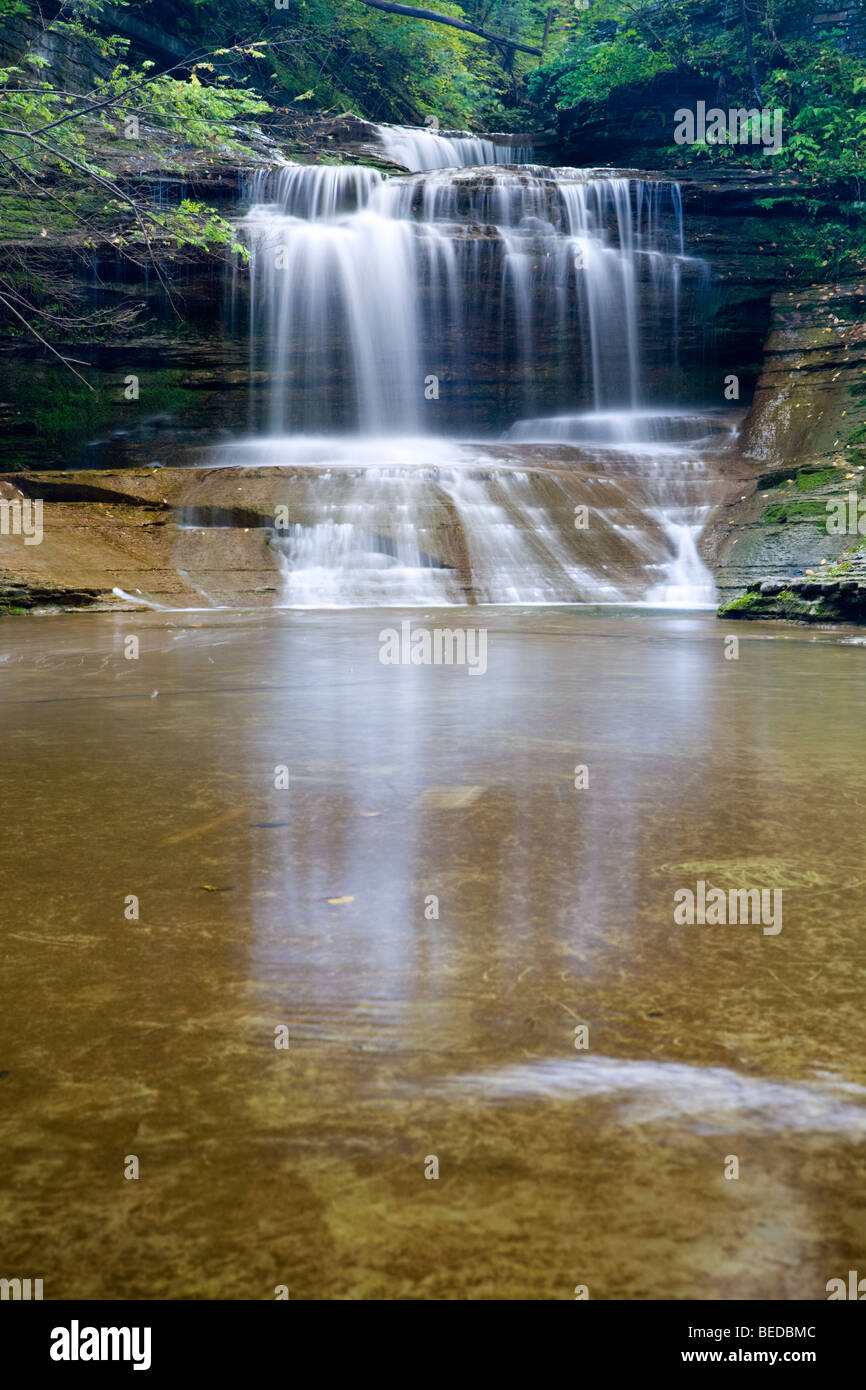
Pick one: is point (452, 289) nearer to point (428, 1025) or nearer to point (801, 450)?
point (801, 450)

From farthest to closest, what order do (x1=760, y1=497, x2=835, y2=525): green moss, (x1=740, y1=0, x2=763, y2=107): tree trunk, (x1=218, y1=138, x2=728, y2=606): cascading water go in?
(x1=740, y1=0, x2=763, y2=107): tree trunk < (x1=218, y1=138, x2=728, y2=606): cascading water < (x1=760, y1=497, x2=835, y2=525): green moss

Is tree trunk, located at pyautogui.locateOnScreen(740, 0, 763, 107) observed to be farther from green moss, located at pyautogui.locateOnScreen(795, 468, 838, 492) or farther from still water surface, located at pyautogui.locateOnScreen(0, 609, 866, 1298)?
still water surface, located at pyautogui.locateOnScreen(0, 609, 866, 1298)

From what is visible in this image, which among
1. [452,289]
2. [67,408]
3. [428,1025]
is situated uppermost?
[452,289]

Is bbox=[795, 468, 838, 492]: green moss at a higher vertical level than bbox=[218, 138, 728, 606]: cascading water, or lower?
lower

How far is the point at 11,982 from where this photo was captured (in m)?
1.96

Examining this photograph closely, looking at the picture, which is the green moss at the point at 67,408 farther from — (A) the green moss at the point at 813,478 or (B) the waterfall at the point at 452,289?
(A) the green moss at the point at 813,478

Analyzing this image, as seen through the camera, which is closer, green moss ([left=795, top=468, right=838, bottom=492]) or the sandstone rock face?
the sandstone rock face

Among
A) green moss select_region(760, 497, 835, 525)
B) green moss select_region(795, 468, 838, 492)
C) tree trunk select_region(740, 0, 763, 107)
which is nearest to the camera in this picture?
green moss select_region(760, 497, 835, 525)

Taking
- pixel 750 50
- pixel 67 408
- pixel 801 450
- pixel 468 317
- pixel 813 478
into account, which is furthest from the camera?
pixel 750 50

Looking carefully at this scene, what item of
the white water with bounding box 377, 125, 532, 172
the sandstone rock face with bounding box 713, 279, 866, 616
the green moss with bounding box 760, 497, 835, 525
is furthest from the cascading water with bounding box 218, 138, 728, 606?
the white water with bounding box 377, 125, 532, 172

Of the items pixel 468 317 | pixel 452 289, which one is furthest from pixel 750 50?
pixel 468 317

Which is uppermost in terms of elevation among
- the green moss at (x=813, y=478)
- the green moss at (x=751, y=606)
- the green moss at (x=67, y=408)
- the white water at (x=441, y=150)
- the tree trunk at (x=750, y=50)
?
the tree trunk at (x=750, y=50)

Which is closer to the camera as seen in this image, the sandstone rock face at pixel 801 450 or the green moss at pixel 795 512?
the sandstone rock face at pixel 801 450

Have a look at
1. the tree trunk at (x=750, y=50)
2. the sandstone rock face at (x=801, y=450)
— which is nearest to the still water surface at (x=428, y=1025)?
the sandstone rock face at (x=801, y=450)
